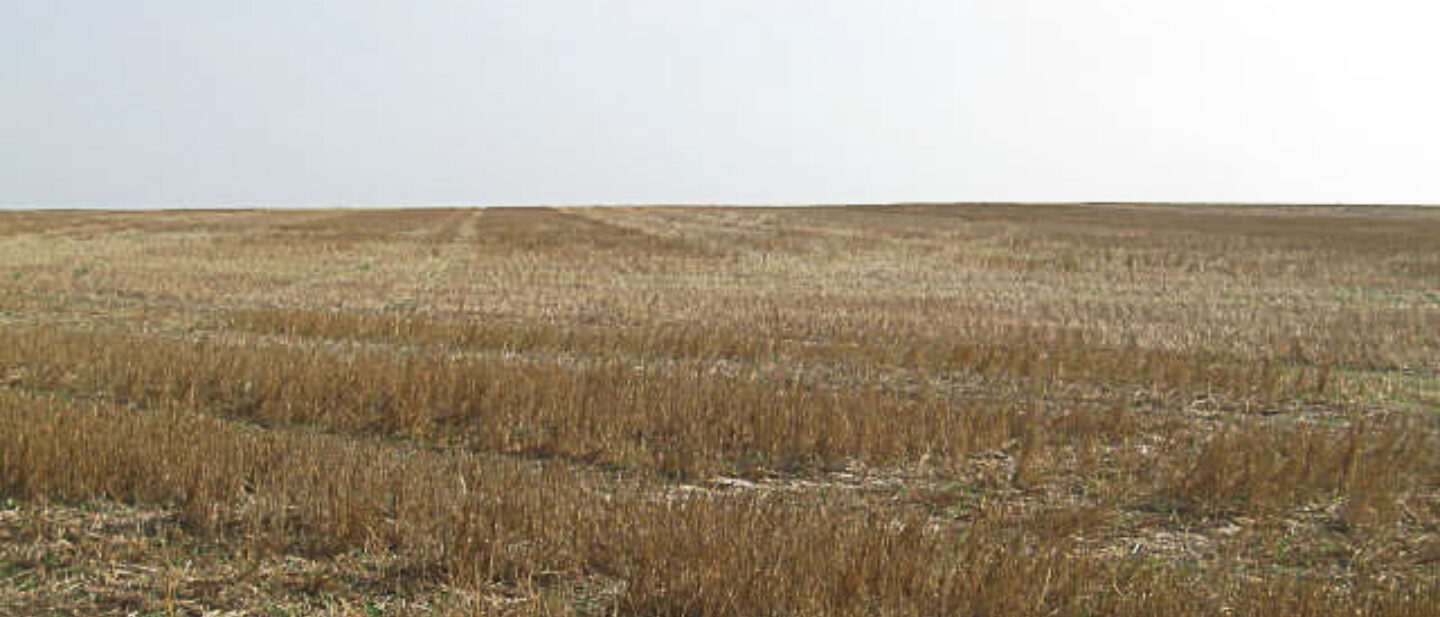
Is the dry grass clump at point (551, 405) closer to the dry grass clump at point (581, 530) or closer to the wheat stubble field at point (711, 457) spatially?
the wheat stubble field at point (711, 457)

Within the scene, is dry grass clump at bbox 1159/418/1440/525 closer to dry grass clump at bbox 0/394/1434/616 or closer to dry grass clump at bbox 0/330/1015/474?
dry grass clump at bbox 0/394/1434/616

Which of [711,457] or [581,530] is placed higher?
[581,530]

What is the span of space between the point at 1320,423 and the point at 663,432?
6.38m

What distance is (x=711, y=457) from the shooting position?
8.15 metres

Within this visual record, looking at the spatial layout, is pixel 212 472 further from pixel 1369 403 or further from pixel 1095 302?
pixel 1095 302

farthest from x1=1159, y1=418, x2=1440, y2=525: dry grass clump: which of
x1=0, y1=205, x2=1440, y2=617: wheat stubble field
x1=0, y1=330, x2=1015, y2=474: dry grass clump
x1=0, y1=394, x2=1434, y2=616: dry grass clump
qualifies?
x1=0, y1=330, x2=1015, y2=474: dry grass clump

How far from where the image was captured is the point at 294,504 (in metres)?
6.20

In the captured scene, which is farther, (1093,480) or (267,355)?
(267,355)

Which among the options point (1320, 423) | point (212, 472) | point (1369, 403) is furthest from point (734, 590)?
point (1369, 403)

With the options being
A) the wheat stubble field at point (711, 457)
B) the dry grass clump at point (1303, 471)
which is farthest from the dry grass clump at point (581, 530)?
the dry grass clump at point (1303, 471)

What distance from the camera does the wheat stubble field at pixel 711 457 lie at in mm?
5164

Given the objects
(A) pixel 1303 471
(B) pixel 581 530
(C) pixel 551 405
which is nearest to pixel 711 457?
(C) pixel 551 405

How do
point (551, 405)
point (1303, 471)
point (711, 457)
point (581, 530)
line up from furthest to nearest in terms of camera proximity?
point (551, 405) < point (711, 457) < point (1303, 471) < point (581, 530)

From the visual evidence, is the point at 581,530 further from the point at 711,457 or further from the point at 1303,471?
the point at 1303,471
